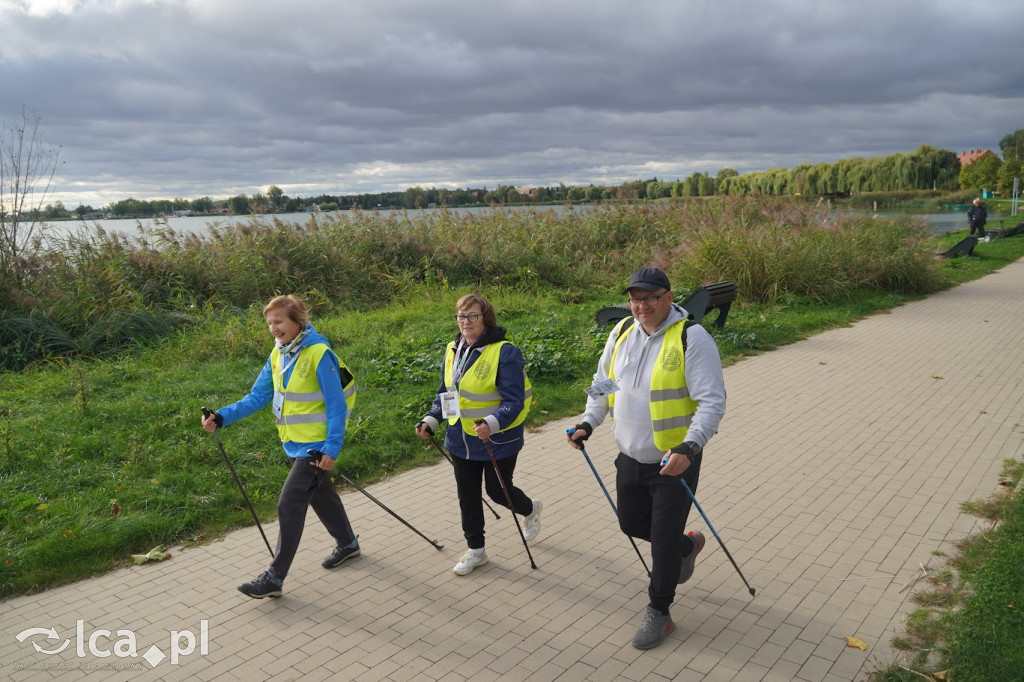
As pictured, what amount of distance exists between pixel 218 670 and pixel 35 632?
4.15ft

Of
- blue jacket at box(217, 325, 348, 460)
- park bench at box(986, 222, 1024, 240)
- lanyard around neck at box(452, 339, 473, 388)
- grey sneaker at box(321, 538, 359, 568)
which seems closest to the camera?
blue jacket at box(217, 325, 348, 460)

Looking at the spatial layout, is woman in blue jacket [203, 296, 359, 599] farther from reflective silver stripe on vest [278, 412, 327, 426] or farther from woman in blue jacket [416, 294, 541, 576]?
woman in blue jacket [416, 294, 541, 576]

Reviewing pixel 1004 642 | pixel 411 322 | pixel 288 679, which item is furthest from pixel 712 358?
pixel 411 322

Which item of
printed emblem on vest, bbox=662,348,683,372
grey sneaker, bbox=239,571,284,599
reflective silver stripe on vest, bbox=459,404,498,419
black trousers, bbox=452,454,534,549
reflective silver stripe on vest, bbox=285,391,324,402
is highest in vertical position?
printed emblem on vest, bbox=662,348,683,372

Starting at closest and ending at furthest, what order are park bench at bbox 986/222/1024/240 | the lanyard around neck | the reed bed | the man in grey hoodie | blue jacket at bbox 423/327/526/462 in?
1. the man in grey hoodie
2. blue jacket at bbox 423/327/526/462
3. the lanyard around neck
4. the reed bed
5. park bench at bbox 986/222/1024/240

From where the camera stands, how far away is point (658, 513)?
409 cm

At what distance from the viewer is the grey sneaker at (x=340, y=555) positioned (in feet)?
17.1

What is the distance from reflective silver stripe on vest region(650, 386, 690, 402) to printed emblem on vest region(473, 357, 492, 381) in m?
1.21

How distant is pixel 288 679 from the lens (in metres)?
3.95

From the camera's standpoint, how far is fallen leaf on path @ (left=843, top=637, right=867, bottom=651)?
160 inches

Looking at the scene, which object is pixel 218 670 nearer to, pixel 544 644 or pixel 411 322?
pixel 544 644

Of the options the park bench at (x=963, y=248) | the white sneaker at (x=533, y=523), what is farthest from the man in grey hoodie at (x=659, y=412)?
the park bench at (x=963, y=248)

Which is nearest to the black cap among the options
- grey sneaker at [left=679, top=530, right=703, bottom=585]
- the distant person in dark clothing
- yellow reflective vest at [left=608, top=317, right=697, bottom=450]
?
yellow reflective vest at [left=608, top=317, right=697, bottom=450]

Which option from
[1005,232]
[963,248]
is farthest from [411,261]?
[1005,232]
